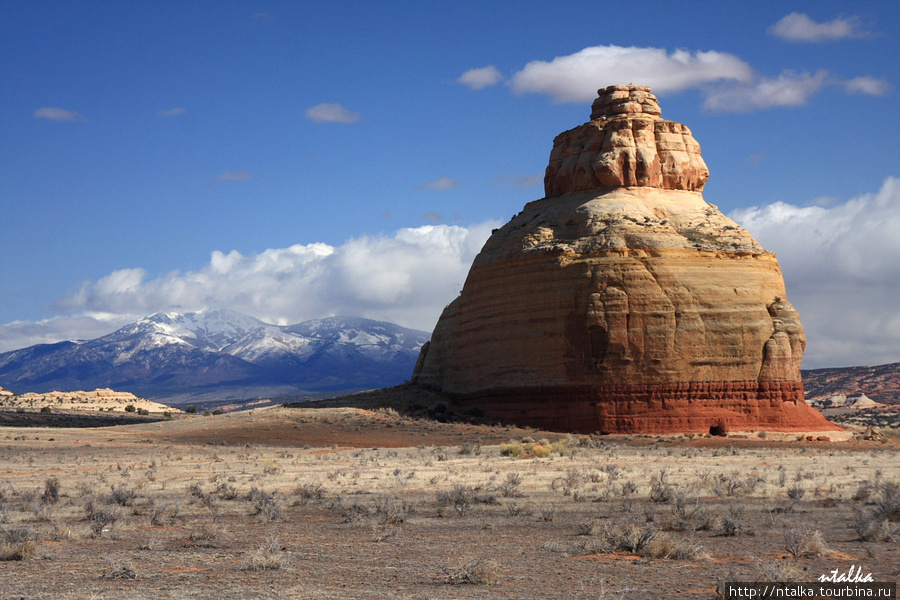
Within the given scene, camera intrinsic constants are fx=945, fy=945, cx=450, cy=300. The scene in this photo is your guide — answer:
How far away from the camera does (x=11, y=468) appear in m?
27.8

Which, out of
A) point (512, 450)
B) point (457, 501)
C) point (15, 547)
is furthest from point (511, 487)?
point (512, 450)

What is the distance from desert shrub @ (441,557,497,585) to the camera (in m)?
10.5

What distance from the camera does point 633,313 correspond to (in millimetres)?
43250

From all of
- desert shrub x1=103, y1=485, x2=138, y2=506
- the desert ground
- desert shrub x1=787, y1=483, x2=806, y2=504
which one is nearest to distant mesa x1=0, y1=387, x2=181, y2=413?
the desert ground

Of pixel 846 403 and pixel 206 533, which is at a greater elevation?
pixel 846 403

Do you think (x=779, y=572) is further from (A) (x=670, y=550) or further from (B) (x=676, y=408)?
(B) (x=676, y=408)

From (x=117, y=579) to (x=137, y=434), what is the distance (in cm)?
3634

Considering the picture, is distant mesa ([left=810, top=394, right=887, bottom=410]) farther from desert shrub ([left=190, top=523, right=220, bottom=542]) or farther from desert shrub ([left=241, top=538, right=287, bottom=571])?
desert shrub ([left=241, top=538, right=287, bottom=571])

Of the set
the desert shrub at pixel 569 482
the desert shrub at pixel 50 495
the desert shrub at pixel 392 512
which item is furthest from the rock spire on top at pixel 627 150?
the desert shrub at pixel 50 495

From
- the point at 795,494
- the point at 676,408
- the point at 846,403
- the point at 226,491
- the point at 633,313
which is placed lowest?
the point at 795,494

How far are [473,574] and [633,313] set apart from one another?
33.8m

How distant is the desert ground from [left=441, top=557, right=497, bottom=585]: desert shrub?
24 millimetres

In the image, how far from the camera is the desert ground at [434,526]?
10.6 m

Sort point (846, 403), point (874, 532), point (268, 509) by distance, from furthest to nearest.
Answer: point (846, 403)
point (268, 509)
point (874, 532)
